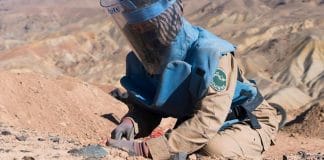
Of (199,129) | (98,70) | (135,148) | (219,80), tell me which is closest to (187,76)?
(219,80)

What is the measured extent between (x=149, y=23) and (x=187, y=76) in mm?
354

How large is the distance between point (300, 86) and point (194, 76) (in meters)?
42.6

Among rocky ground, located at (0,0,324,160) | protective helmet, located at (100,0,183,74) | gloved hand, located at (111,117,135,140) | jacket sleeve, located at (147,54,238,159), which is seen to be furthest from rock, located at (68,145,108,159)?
protective helmet, located at (100,0,183,74)

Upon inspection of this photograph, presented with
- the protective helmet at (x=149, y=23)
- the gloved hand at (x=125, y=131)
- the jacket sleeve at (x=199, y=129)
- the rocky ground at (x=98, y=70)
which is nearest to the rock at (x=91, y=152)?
the rocky ground at (x=98, y=70)

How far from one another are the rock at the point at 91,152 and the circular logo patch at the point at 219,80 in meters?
0.66

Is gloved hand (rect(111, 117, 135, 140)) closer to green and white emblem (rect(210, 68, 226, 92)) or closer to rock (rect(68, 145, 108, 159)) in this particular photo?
rock (rect(68, 145, 108, 159))

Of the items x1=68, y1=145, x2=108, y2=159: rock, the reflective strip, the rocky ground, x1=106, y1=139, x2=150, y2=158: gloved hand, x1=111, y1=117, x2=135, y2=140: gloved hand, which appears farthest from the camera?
the rocky ground

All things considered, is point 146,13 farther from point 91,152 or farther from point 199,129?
point 91,152

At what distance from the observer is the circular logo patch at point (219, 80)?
3.47 m

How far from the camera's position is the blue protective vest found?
3.50 m

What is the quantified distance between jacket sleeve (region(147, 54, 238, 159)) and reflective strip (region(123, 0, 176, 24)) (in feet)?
1.69

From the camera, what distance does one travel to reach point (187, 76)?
3.59m

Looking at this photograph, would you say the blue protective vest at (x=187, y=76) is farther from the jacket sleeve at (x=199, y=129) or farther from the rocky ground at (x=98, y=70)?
the rocky ground at (x=98, y=70)

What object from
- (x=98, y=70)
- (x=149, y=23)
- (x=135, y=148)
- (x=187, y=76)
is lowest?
(x=98, y=70)
